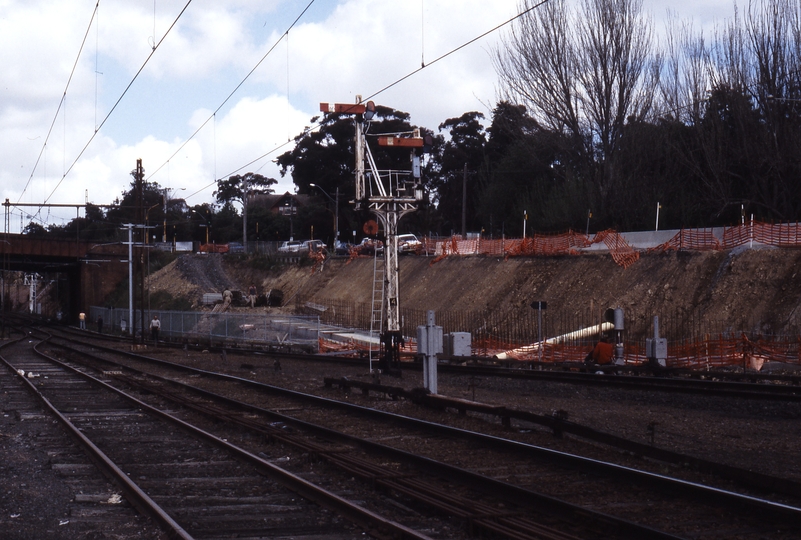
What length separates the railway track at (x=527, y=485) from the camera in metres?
7.77

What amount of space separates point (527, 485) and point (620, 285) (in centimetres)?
2923

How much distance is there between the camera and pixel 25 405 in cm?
1909

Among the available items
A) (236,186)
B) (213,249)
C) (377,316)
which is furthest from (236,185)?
(377,316)

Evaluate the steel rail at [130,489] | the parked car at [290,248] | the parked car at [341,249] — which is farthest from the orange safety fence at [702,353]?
the parked car at [290,248]

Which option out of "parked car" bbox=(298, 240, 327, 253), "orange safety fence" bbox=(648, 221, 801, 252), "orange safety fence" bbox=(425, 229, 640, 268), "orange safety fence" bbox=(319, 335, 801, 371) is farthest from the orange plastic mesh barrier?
"parked car" bbox=(298, 240, 327, 253)

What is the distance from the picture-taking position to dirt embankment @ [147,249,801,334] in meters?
30.9

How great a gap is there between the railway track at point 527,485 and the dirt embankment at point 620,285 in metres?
19.0

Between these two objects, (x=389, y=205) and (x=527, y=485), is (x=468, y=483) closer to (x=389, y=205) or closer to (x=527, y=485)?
(x=527, y=485)

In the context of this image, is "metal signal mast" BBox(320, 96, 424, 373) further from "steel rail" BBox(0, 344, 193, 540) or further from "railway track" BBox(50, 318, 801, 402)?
"steel rail" BBox(0, 344, 193, 540)

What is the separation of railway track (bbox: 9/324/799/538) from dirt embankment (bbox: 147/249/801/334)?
18970mm

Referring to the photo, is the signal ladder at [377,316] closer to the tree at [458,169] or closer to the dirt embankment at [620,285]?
the dirt embankment at [620,285]

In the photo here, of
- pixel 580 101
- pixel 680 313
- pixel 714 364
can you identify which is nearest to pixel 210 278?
pixel 580 101

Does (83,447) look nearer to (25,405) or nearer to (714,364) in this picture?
(25,405)

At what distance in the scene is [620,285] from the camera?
37.7 metres
